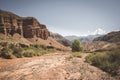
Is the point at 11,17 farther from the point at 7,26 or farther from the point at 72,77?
the point at 72,77

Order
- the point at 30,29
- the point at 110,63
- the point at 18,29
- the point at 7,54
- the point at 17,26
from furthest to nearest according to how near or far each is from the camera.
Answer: the point at 30,29 < the point at 17,26 < the point at 18,29 < the point at 7,54 < the point at 110,63

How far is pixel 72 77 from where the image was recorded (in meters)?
11.8

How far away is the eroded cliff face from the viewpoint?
6055 cm

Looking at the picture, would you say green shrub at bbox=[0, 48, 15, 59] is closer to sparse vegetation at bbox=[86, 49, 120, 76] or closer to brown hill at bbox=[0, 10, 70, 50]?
sparse vegetation at bbox=[86, 49, 120, 76]

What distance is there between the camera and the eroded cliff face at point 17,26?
60.5m

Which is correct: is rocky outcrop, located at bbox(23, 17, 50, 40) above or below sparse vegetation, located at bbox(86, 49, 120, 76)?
above

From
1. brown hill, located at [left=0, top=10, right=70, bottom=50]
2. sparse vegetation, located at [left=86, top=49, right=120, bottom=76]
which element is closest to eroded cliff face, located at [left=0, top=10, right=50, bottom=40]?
brown hill, located at [left=0, top=10, right=70, bottom=50]

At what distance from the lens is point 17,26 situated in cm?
6812

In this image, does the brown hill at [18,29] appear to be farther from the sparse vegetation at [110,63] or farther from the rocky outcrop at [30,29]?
the sparse vegetation at [110,63]

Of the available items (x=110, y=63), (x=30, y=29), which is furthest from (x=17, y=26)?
(x=110, y=63)

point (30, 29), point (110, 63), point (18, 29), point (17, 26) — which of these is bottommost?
point (110, 63)

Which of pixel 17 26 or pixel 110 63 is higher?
pixel 17 26

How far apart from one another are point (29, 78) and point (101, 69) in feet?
23.8

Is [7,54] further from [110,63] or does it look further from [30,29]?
[30,29]
